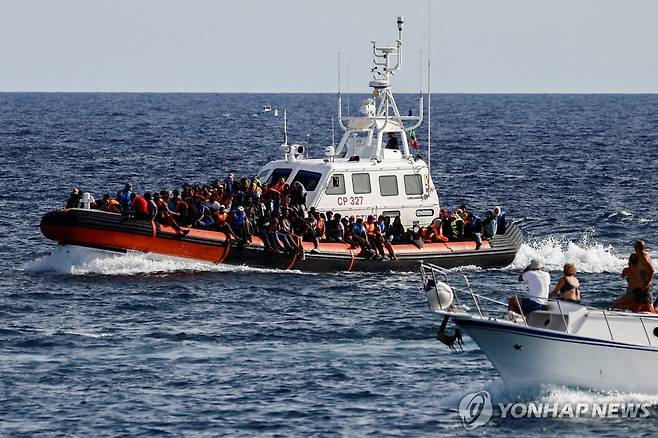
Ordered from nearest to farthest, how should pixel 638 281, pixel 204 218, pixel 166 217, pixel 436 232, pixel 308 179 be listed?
pixel 638 281 < pixel 166 217 < pixel 204 218 < pixel 436 232 < pixel 308 179

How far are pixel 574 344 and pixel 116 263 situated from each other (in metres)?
15.8

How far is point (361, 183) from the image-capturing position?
3869cm

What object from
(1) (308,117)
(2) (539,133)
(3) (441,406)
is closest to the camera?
(3) (441,406)

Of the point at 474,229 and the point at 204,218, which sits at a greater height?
the point at 204,218

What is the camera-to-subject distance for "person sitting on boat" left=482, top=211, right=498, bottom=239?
3834 centimetres

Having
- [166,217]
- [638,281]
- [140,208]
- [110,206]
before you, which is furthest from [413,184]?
[638,281]

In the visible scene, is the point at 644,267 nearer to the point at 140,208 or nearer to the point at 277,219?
the point at 277,219

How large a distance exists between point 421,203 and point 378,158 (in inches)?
71.2

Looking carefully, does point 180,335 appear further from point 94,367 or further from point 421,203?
point 421,203

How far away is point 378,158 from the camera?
39500 mm

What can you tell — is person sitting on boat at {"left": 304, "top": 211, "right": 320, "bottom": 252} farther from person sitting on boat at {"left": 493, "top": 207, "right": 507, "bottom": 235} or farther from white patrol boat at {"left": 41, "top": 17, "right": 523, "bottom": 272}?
person sitting on boat at {"left": 493, "top": 207, "right": 507, "bottom": 235}

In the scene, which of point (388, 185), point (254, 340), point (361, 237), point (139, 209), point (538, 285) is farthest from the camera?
point (388, 185)

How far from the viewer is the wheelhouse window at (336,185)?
38.2 metres

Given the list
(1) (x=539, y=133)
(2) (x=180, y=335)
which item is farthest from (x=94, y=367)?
(1) (x=539, y=133)
